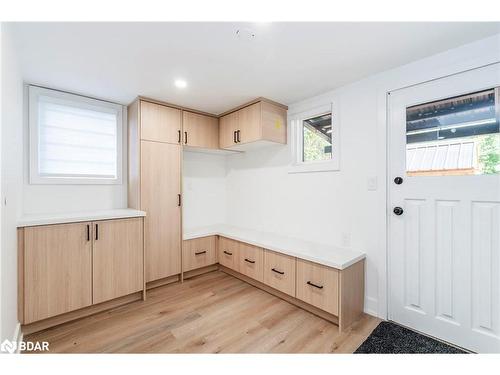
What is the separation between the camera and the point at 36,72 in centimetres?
202

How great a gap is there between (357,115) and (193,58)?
162cm

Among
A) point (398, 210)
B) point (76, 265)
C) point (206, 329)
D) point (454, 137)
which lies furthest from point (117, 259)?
point (454, 137)

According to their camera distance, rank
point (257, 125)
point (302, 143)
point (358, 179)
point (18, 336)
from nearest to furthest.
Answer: point (18, 336)
point (358, 179)
point (257, 125)
point (302, 143)

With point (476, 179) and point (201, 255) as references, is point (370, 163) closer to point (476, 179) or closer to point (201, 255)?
point (476, 179)

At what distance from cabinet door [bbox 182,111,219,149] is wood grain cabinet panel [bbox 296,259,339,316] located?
1.98 meters

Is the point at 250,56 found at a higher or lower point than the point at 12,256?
higher

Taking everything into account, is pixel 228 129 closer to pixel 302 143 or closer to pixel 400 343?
pixel 302 143

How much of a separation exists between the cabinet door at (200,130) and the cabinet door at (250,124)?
0.51 m

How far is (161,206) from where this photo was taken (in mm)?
2719

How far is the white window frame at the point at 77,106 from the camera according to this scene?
2271mm

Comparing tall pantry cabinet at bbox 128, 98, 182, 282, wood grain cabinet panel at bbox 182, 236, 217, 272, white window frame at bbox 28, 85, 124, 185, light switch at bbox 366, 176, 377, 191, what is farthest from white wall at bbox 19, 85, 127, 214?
light switch at bbox 366, 176, 377, 191

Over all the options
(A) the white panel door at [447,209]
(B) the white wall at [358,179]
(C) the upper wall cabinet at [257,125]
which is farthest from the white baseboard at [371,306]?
(C) the upper wall cabinet at [257,125]

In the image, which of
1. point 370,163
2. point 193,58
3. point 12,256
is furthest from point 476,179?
point 12,256

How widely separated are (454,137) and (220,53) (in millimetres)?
1939
